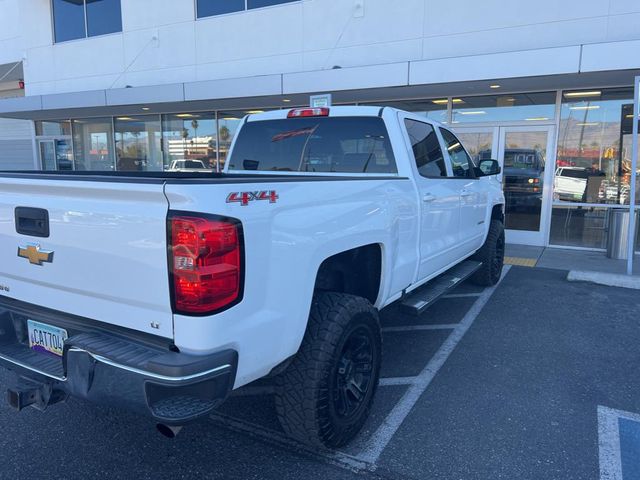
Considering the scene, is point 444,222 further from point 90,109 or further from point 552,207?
point 90,109

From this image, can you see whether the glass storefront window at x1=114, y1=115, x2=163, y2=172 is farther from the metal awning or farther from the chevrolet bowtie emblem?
the chevrolet bowtie emblem

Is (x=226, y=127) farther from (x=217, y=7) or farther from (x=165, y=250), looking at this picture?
(x=165, y=250)

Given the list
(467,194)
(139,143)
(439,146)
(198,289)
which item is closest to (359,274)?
(198,289)

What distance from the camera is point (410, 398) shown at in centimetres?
367

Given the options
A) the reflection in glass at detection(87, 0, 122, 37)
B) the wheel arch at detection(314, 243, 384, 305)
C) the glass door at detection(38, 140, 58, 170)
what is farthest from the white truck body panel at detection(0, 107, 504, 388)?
the glass door at detection(38, 140, 58, 170)

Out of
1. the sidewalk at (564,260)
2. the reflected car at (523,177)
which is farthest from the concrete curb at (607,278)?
the reflected car at (523,177)

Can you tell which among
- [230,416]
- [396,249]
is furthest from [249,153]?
[230,416]

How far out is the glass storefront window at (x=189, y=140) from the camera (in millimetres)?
13531

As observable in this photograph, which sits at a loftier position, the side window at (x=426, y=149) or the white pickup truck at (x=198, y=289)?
the side window at (x=426, y=149)

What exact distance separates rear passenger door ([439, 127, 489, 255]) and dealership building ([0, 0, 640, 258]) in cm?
335

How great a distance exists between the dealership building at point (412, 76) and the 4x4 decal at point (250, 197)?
23.1 ft

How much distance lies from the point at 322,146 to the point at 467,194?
193cm

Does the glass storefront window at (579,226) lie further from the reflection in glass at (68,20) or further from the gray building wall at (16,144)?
the gray building wall at (16,144)

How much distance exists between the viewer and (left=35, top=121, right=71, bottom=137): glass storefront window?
16391 millimetres
